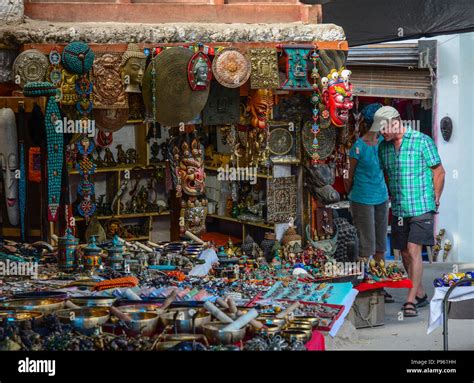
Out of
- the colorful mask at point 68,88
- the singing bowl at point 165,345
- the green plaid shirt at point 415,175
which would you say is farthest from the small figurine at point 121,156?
the singing bowl at point 165,345

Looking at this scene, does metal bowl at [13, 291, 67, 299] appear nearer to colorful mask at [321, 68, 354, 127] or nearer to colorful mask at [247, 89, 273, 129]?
colorful mask at [247, 89, 273, 129]

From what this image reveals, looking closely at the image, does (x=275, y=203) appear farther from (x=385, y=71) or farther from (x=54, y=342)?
(x=54, y=342)

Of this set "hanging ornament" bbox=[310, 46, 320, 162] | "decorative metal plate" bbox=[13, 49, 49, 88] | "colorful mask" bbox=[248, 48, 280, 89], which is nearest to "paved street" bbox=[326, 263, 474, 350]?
"hanging ornament" bbox=[310, 46, 320, 162]

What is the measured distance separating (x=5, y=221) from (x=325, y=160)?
308cm

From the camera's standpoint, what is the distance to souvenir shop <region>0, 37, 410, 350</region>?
8406mm

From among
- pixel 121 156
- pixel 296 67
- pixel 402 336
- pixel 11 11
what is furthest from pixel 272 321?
pixel 121 156

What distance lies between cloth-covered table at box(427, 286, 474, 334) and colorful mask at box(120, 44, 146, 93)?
10.7 ft

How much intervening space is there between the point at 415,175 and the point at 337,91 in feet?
3.41

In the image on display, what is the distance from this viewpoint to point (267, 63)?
10.3 m

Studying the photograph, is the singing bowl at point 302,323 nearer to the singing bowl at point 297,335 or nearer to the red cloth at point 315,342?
the red cloth at point 315,342

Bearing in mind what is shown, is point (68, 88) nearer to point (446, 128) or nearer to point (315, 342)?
point (315, 342)

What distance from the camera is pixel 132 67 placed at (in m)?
9.96

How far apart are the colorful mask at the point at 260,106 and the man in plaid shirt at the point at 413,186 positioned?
41.6 inches

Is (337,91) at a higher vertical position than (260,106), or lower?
higher
